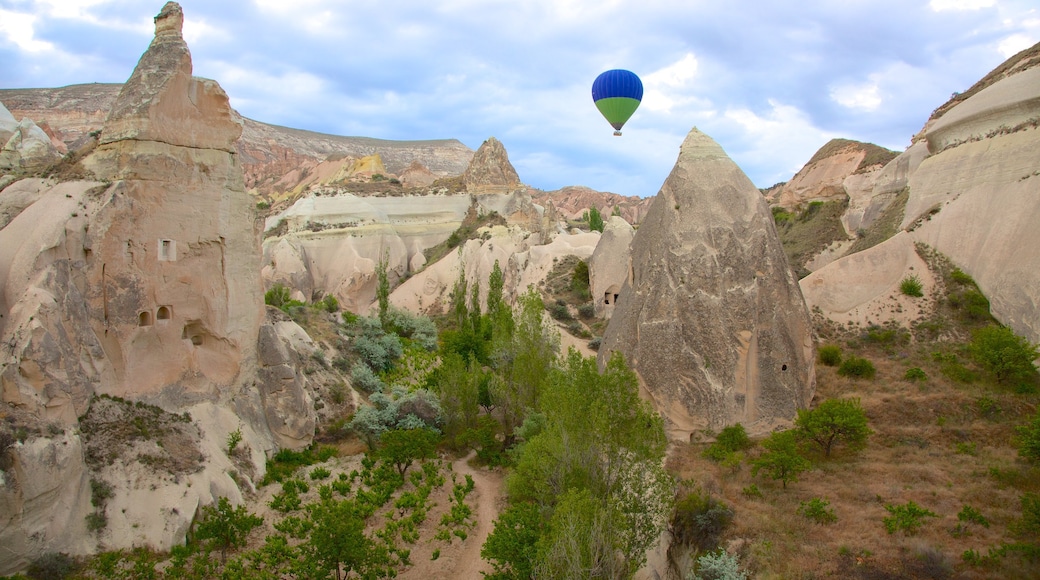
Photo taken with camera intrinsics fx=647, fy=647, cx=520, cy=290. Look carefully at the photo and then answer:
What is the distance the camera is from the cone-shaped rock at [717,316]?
691 inches

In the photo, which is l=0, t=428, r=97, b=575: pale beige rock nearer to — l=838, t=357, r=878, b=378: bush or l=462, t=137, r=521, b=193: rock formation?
l=838, t=357, r=878, b=378: bush

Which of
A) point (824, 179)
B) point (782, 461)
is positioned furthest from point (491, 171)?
point (782, 461)

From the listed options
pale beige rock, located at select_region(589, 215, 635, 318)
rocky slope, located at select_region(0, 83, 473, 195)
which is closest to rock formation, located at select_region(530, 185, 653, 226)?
rocky slope, located at select_region(0, 83, 473, 195)

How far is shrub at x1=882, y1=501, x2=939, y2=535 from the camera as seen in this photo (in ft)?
37.0

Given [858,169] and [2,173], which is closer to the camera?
[2,173]

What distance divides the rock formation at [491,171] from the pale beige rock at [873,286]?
2922 centimetres

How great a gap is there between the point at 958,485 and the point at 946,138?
16.9 meters

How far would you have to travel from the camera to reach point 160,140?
624 inches

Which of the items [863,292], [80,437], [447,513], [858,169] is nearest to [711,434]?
[447,513]

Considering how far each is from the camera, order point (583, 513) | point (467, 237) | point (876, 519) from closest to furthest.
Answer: point (583, 513) < point (876, 519) < point (467, 237)

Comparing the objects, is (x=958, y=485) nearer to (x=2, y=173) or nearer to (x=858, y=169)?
(x=2, y=173)

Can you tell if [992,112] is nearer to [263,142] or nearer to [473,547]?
[473,547]

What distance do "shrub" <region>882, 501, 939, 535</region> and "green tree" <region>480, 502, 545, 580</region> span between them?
6.17 meters

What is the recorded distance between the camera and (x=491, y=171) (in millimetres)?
49781
